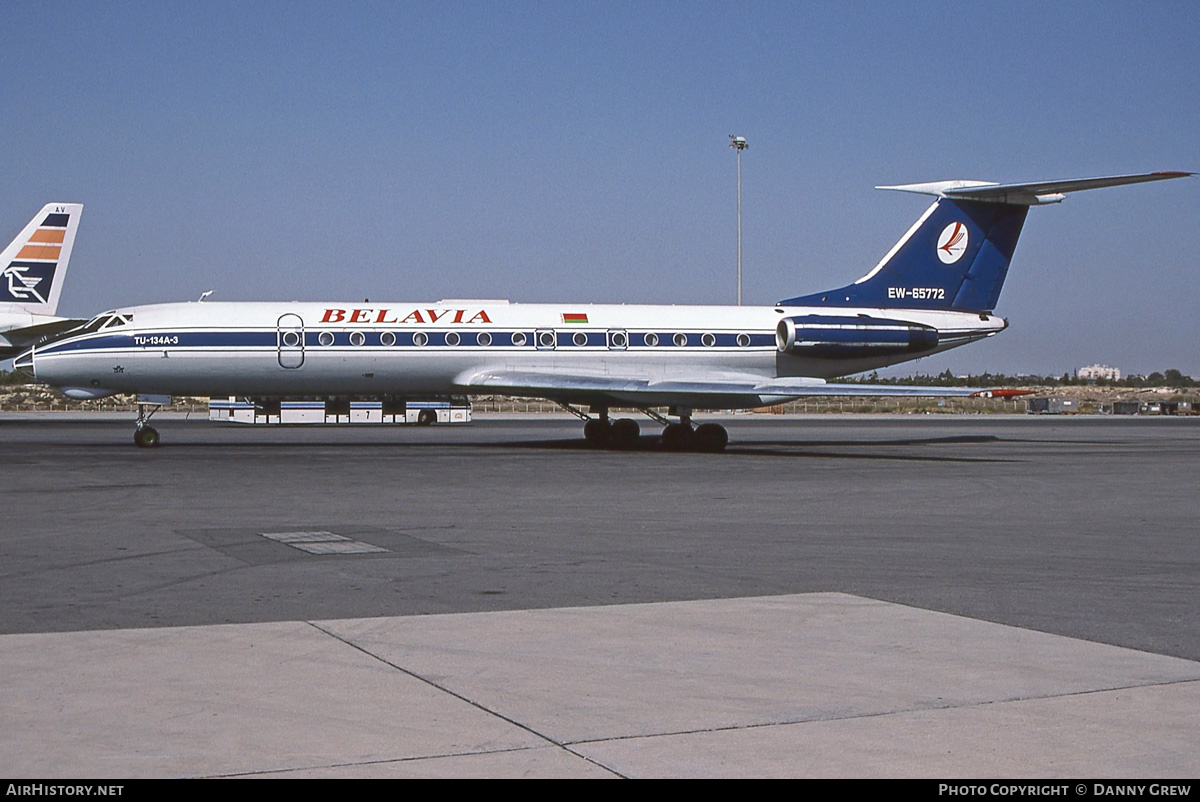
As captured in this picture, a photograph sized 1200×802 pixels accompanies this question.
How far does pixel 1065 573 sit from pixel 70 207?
43.9m

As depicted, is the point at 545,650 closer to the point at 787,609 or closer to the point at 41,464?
the point at 787,609

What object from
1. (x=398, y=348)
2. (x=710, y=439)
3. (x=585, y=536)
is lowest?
(x=585, y=536)

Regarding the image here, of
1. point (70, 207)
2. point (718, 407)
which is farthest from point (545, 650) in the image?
point (70, 207)

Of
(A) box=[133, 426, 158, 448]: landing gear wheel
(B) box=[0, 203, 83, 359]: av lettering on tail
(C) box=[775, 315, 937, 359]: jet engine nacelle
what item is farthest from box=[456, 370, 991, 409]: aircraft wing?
(B) box=[0, 203, 83, 359]: av lettering on tail

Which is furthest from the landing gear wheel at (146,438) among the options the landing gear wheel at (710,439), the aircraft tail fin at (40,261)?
the aircraft tail fin at (40,261)

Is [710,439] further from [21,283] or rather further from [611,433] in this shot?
[21,283]

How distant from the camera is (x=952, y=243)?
105 ft

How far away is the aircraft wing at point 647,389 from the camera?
27.3 meters

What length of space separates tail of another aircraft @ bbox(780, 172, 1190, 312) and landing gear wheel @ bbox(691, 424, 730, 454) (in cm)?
537

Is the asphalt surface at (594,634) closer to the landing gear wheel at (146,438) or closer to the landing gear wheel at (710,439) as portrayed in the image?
the landing gear wheel at (146,438)

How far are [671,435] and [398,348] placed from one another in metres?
6.80

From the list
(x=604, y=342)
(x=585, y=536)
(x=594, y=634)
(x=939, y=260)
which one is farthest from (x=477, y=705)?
(x=939, y=260)

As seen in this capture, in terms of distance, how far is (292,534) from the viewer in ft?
39.6

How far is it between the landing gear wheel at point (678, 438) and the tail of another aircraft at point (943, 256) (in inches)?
205
